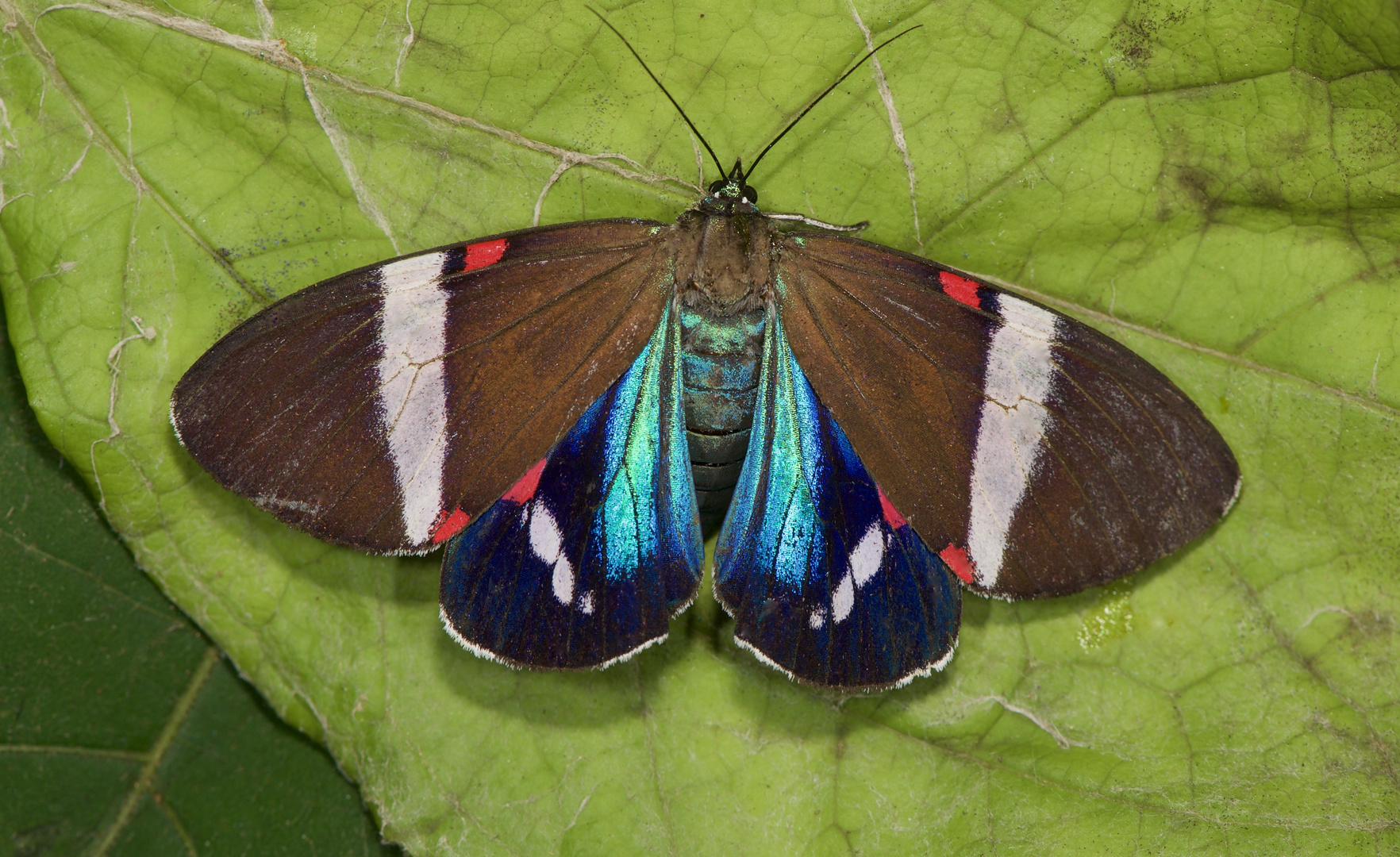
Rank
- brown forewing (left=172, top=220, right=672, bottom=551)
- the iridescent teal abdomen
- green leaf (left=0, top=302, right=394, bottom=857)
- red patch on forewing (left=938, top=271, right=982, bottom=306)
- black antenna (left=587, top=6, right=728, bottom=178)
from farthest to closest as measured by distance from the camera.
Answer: green leaf (left=0, top=302, right=394, bottom=857) < black antenna (left=587, top=6, right=728, bottom=178) < the iridescent teal abdomen < red patch on forewing (left=938, top=271, right=982, bottom=306) < brown forewing (left=172, top=220, right=672, bottom=551)

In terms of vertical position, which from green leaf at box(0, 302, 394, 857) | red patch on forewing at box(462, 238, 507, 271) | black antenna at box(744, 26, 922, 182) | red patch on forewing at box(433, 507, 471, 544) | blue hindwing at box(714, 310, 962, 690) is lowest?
green leaf at box(0, 302, 394, 857)

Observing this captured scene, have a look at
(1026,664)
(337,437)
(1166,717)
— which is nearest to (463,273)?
(337,437)

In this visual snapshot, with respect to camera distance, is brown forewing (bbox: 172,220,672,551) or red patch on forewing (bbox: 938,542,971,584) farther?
red patch on forewing (bbox: 938,542,971,584)

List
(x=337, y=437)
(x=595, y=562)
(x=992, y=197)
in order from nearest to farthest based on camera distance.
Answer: (x=337, y=437) < (x=595, y=562) < (x=992, y=197)

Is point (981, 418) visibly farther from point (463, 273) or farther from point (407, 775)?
point (407, 775)

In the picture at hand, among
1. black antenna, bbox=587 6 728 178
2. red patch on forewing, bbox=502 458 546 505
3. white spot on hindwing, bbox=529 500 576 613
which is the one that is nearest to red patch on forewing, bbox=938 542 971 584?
white spot on hindwing, bbox=529 500 576 613

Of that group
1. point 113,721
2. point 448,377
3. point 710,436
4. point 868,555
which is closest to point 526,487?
point 448,377

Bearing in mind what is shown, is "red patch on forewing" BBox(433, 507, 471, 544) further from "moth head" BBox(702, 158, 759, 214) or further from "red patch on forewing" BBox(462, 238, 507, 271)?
"moth head" BBox(702, 158, 759, 214)

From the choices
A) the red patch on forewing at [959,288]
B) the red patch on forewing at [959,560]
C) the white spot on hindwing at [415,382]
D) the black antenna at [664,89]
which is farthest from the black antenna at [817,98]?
the red patch on forewing at [959,560]
